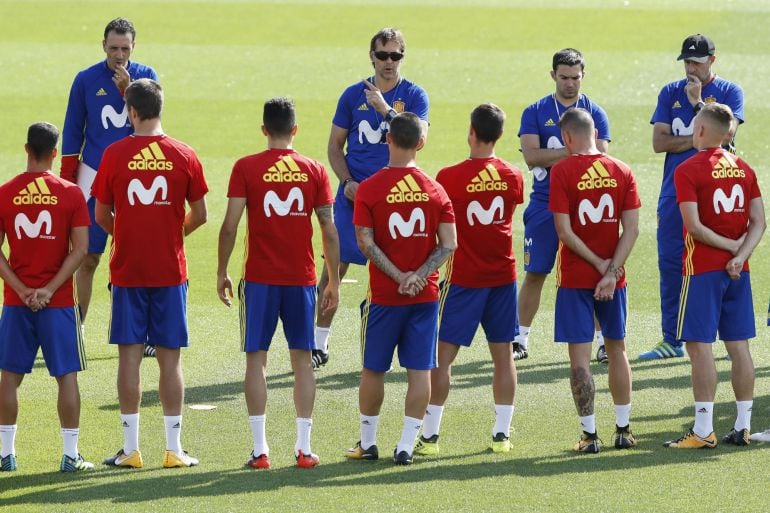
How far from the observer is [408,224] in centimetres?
713

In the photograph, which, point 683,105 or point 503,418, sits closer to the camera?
point 503,418

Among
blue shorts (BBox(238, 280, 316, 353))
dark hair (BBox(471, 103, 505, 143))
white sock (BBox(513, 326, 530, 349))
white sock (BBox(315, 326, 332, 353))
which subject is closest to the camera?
blue shorts (BBox(238, 280, 316, 353))

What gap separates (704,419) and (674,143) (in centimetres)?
302

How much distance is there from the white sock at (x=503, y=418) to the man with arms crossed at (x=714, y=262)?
0.92 m

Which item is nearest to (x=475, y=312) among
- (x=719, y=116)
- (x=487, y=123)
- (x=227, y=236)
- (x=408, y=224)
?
(x=408, y=224)

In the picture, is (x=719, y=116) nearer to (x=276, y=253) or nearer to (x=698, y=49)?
(x=698, y=49)

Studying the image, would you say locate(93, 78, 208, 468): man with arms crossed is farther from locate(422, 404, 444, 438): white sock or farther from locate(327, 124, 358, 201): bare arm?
locate(327, 124, 358, 201): bare arm

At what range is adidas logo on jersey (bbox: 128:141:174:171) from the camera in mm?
7102

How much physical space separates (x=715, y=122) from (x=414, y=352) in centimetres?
217

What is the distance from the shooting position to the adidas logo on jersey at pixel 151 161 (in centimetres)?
710

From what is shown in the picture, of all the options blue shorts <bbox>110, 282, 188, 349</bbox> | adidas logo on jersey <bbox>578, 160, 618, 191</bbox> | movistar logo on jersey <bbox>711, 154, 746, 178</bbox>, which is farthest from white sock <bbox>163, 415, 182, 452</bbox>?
movistar logo on jersey <bbox>711, 154, 746, 178</bbox>

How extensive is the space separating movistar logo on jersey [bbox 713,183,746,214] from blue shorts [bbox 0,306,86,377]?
3.63 m

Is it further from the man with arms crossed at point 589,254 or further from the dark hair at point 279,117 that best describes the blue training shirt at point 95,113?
the man with arms crossed at point 589,254

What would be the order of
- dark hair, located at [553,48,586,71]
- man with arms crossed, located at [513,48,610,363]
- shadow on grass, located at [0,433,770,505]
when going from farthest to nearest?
man with arms crossed, located at [513,48,610,363], dark hair, located at [553,48,586,71], shadow on grass, located at [0,433,770,505]
